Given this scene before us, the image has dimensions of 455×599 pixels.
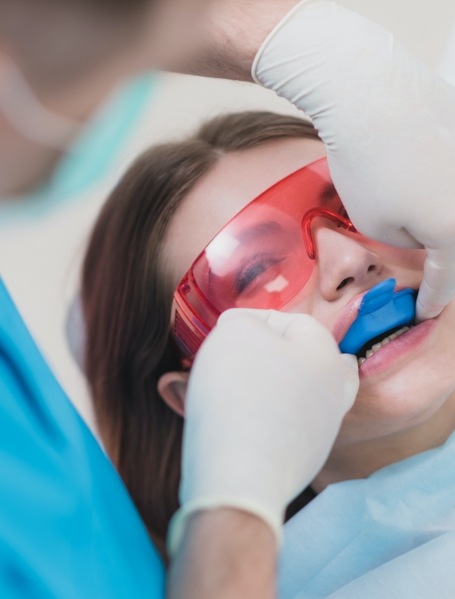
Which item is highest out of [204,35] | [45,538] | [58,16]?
[58,16]

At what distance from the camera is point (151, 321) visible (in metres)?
1.41

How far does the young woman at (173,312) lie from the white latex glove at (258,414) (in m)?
0.21

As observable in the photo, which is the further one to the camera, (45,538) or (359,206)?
(359,206)

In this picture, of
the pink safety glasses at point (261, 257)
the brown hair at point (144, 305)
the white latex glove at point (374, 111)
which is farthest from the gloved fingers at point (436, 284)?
the brown hair at point (144, 305)

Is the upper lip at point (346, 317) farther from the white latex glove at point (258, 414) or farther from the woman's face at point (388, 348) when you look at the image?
the white latex glove at point (258, 414)

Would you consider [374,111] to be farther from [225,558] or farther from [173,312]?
[225,558]

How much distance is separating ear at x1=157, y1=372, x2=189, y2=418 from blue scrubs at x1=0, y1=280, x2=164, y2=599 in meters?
0.46

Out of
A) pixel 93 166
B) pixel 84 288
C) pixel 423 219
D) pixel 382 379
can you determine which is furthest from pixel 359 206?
pixel 84 288

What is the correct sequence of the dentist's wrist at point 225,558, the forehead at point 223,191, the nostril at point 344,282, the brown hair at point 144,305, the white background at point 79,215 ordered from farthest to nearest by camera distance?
the white background at point 79,215 < the brown hair at point 144,305 < the forehead at point 223,191 < the nostril at point 344,282 < the dentist's wrist at point 225,558

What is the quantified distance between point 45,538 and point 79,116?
15.9 inches

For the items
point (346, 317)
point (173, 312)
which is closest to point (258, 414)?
point (346, 317)

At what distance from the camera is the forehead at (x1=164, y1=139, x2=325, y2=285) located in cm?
126

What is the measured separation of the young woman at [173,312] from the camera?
3.74ft

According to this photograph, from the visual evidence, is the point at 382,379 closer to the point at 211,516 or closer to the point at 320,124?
the point at 320,124
